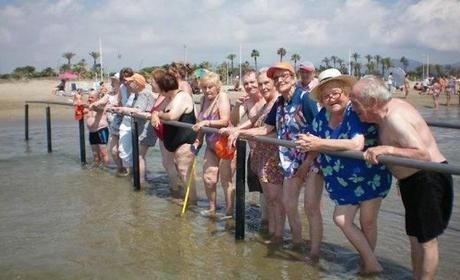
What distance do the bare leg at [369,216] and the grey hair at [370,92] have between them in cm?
89

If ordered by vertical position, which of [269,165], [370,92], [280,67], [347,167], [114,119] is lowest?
[269,165]

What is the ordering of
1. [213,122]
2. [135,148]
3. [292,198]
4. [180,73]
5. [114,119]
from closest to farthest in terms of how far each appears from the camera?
[292,198] < [213,122] < [180,73] < [135,148] < [114,119]

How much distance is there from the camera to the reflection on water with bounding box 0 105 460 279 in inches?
178

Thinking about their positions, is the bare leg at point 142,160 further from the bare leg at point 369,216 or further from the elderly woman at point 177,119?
the bare leg at point 369,216

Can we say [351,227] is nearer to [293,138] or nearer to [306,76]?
[293,138]

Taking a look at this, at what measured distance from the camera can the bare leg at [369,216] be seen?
4.04m

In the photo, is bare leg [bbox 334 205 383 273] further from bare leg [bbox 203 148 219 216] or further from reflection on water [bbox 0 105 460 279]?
bare leg [bbox 203 148 219 216]

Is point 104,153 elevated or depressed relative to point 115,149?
depressed

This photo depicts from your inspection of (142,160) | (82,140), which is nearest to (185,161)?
(142,160)

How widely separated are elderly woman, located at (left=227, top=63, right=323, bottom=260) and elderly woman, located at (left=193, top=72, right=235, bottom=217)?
1.04 metres

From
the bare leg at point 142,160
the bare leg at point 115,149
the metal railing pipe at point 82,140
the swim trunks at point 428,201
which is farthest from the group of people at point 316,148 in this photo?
the metal railing pipe at point 82,140

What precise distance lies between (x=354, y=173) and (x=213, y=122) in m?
2.18

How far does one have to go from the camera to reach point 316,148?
390cm

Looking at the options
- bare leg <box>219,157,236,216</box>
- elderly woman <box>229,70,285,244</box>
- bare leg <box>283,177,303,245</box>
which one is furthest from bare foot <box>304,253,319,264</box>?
bare leg <box>219,157,236,216</box>
